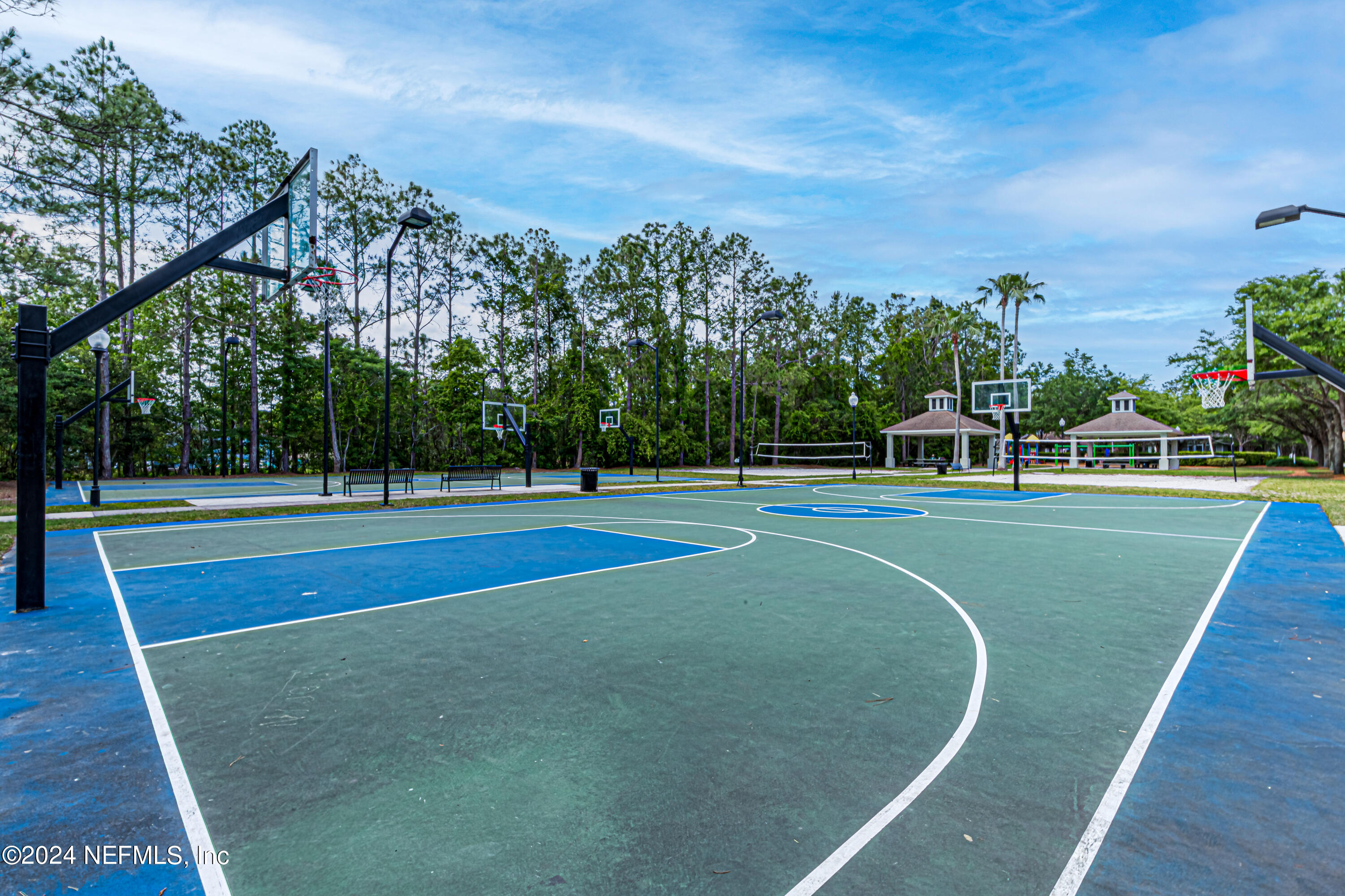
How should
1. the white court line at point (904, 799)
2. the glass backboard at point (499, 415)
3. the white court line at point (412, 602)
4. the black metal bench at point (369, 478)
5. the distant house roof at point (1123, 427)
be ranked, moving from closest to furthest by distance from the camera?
the white court line at point (904, 799) → the white court line at point (412, 602) → the black metal bench at point (369, 478) → the glass backboard at point (499, 415) → the distant house roof at point (1123, 427)

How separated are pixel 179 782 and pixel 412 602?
3.75 meters

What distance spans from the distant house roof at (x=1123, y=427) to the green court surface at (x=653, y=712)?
44743 mm

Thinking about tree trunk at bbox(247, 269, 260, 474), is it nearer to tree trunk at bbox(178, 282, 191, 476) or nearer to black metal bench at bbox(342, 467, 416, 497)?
tree trunk at bbox(178, 282, 191, 476)

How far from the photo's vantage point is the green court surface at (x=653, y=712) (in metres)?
2.67

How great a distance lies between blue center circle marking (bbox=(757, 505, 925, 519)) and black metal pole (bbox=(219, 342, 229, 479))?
26.2m

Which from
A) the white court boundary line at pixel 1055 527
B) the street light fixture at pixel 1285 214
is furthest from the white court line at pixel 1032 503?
the street light fixture at pixel 1285 214

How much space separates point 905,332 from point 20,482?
63.5 m

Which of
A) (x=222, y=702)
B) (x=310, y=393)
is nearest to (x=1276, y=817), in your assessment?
(x=222, y=702)

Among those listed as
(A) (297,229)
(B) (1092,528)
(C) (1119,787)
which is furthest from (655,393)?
(C) (1119,787)

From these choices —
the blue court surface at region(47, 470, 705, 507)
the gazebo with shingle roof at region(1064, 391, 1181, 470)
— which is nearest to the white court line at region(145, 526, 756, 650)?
the blue court surface at region(47, 470, 705, 507)

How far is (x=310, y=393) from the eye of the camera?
39.8m

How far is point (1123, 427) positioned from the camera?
159 ft

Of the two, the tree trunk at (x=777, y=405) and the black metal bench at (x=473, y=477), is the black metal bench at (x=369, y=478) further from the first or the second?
the tree trunk at (x=777, y=405)

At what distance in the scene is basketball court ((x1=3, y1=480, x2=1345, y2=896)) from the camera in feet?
8.64
